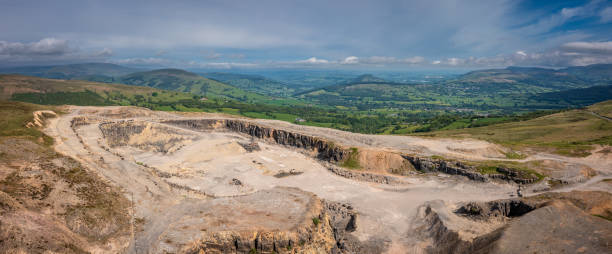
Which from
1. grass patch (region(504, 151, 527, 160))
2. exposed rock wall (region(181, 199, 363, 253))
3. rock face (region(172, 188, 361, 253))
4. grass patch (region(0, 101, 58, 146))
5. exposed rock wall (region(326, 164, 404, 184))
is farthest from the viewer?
grass patch (region(504, 151, 527, 160))

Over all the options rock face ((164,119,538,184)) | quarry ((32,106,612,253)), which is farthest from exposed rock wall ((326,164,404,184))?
quarry ((32,106,612,253))

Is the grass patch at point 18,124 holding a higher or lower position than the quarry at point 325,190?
higher

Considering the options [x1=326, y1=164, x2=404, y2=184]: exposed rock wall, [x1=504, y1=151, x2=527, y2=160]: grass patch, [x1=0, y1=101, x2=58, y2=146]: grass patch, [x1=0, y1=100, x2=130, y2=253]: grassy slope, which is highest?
[x1=0, y1=101, x2=58, y2=146]: grass patch

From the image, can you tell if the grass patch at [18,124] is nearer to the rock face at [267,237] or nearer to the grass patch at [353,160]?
the rock face at [267,237]

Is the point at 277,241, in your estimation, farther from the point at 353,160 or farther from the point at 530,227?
the point at 353,160

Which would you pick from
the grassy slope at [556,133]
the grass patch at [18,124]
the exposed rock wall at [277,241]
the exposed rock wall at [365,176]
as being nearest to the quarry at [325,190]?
the exposed rock wall at [277,241]

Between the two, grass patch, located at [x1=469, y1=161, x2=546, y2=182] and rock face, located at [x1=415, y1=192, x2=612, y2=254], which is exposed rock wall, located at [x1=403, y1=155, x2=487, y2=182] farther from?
rock face, located at [x1=415, y1=192, x2=612, y2=254]
